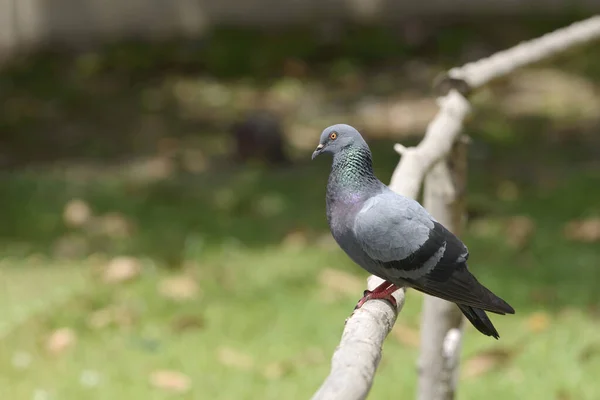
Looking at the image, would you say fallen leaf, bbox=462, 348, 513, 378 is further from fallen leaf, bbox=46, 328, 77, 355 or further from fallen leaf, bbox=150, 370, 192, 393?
fallen leaf, bbox=46, 328, 77, 355

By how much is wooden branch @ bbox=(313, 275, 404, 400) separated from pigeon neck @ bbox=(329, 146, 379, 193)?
0.23 meters

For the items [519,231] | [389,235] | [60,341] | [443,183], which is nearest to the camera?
[389,235]

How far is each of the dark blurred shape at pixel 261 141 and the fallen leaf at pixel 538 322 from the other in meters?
2.73

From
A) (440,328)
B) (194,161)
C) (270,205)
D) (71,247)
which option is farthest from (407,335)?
(194,161)

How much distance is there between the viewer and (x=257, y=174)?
6043 millimetres

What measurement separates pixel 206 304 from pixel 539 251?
1692mm

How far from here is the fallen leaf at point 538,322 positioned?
390cm

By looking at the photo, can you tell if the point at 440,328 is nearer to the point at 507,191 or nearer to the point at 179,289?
the point at 179,289

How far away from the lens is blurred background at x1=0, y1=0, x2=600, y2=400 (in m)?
3.73

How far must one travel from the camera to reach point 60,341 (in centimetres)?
382

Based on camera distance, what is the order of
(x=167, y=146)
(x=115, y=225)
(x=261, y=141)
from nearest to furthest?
1. (x=115, y=225)
2. (x=261, y=141)
3. (x=167, y=146)

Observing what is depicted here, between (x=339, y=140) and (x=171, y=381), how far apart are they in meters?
2.02

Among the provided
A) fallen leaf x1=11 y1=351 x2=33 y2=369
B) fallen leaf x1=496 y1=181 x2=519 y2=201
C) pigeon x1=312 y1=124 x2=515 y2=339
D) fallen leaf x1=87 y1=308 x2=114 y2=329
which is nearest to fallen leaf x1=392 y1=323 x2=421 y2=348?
fallen leaf x1=87 y1=308 x2=114 y2=329

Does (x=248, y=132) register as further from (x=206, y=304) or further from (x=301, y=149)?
(x=206, y=304)
